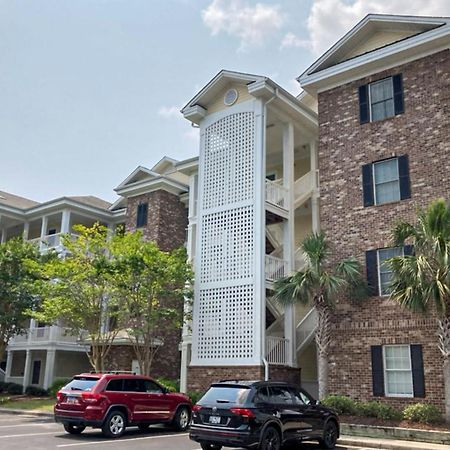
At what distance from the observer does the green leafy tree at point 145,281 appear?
21312 mm

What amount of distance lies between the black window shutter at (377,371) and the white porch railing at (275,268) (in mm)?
4872

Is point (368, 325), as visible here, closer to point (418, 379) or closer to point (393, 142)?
point (418, 379)

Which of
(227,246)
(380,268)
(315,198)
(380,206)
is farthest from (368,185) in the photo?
(227,246)

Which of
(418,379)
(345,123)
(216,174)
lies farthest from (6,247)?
(418,379)

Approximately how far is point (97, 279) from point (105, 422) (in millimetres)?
8288

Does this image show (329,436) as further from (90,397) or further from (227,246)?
(227,246)

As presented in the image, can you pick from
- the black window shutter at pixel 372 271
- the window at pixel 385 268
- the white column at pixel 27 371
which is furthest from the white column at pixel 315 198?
the white column at pixel 27 371

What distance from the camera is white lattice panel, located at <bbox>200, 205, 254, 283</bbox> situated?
850 inches

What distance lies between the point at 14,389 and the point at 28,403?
251 inches

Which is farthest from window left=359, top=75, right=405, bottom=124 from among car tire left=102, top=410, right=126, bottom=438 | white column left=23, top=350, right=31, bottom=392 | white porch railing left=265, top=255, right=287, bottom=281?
white column left=23, top=350, right=31, bottom=392

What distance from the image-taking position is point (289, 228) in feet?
75.8

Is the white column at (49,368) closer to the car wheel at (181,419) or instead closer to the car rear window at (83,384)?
the car wheel at (181,419)

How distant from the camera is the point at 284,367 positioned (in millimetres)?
20859

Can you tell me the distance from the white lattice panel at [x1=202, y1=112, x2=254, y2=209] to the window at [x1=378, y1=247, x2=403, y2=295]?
567cm
